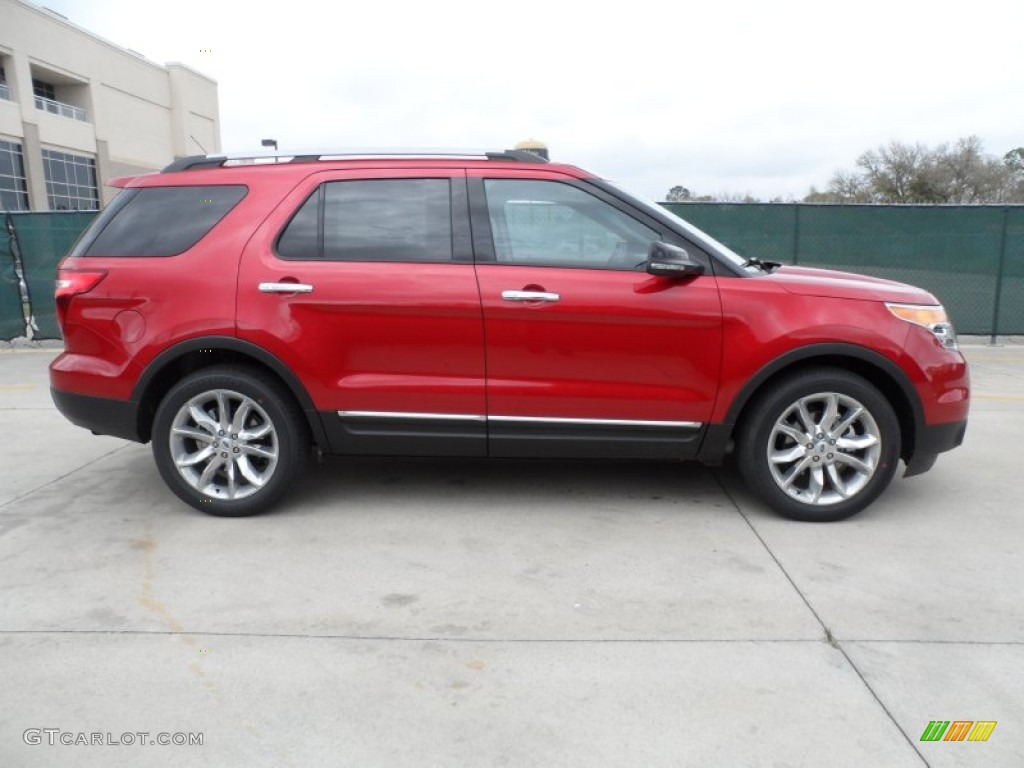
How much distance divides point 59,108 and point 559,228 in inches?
2300

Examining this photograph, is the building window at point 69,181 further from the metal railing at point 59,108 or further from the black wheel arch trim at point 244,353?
the black wheel arch trim at point 244,353

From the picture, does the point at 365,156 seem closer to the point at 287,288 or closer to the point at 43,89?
the point at 287,288

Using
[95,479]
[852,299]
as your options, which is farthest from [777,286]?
[95,479]

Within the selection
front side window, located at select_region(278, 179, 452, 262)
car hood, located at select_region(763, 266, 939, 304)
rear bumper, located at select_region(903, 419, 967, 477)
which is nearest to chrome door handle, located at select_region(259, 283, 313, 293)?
front side window, located at select_region(278, 179, 452, 262)

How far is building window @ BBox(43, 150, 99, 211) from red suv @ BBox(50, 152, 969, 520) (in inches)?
2025

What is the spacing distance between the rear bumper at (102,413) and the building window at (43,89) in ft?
188

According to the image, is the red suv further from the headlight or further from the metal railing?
the metal railing

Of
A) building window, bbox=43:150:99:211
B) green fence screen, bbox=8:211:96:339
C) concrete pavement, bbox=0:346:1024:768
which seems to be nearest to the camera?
concrete pavement, bbox=0:346:1024:768

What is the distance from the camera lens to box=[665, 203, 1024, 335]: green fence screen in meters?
10.4

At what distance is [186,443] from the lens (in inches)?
174

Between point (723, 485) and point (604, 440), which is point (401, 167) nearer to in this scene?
point (604, 440)

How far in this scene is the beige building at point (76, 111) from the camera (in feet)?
155

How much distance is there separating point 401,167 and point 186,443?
74.4 inches

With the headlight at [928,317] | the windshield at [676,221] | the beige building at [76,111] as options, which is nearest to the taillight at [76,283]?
the windshield at [676,221]
